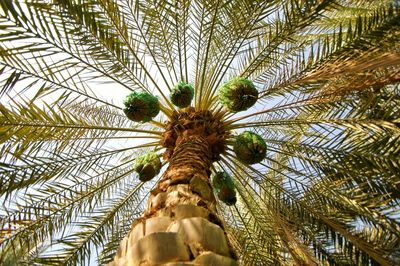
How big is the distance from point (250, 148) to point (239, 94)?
0.61 metres

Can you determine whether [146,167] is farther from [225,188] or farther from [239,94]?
[239,94]

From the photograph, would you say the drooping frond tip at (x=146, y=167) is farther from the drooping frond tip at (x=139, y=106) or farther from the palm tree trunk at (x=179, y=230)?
the palm tree trunk at (x=179, y=230)

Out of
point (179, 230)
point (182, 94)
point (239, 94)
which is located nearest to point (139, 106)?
point (182, 94)

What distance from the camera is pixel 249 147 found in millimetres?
4547

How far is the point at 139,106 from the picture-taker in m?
4.70

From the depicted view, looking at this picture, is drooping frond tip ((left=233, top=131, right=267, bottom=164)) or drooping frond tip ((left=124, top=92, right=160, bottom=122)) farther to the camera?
drooping frond tip ((left=124, top=92, right=160, bottom=122))

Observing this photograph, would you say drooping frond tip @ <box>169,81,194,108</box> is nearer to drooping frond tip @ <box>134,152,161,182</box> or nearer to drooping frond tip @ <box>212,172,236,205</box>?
drooping frond tip @ <box>134,152,161,182</box>

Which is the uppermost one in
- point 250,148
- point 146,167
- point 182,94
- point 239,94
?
point 182,94

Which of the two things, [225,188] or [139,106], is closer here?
[139,106]

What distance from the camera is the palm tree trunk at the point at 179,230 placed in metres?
2.33

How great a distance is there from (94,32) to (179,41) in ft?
4.87

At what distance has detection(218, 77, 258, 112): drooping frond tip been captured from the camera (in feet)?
15.0

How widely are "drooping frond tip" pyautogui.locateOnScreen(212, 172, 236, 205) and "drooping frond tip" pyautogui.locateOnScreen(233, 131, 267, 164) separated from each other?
41 centimetres

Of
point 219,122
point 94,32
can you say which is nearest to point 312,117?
point 219,122
